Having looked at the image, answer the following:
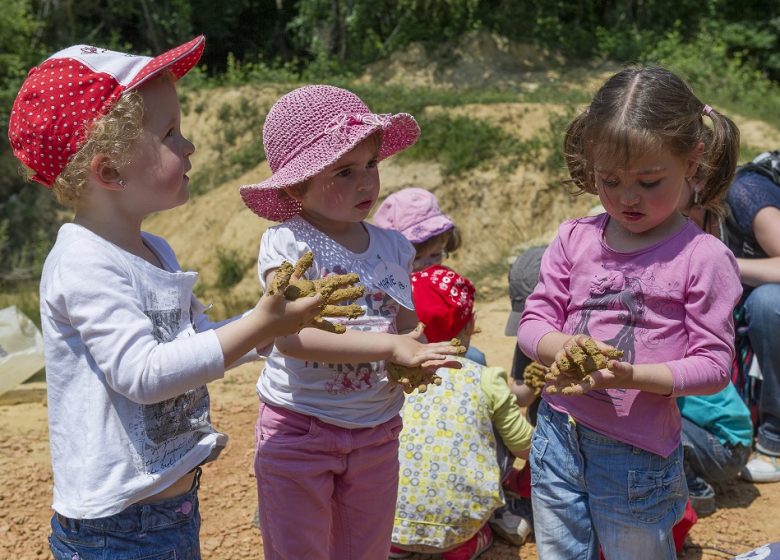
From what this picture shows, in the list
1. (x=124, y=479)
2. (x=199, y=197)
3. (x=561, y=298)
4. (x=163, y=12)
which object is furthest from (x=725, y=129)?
(x=163, y=12)

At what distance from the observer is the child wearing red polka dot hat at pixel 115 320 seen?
181 centimetres

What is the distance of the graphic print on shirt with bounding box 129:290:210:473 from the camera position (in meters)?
1.92

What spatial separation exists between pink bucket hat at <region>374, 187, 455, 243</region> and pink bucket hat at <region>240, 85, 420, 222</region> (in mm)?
1175

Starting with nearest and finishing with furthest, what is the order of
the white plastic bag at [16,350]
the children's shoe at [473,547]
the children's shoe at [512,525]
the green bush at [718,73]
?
the children's shoe at [473,547] → the children's shoe at [512,525] → the white plastic bag at [16,350] → the green bush at [718,73]

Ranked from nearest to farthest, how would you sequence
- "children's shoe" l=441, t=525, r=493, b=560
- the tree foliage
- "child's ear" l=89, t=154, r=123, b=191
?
"child's ear" l=89, t=154, r=123, b=191
"children's shoe" l=441, t=525, r=493, b=560
the tree foliage

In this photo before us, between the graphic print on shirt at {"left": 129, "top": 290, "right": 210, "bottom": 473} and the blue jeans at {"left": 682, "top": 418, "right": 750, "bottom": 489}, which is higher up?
the graphic print on shirt at {"left": 129, "top": 290, "right": 210, "bottom": 473}

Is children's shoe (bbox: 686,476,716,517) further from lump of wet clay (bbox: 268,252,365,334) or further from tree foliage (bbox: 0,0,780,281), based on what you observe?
tree foliage (bbox: 0,0,780,281)

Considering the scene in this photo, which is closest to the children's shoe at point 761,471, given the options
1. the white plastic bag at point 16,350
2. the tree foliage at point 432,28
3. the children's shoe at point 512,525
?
the children's shoe at point 512,525

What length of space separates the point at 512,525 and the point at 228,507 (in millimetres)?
1254

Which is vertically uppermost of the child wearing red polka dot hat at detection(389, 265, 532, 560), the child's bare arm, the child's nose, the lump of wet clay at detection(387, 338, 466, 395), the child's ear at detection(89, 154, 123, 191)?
the child's ear at detection(89, 154, 123, 191)

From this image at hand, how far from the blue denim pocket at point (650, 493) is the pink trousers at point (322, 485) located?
0.69 meters

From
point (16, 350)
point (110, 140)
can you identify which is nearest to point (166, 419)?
point (110, 140)

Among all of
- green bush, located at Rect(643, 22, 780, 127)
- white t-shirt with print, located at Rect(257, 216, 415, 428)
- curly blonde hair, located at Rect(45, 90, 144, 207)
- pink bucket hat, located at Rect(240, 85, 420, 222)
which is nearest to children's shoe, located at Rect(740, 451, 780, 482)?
white t-shirt with print, located at Rect(257, 216, 415, 428)

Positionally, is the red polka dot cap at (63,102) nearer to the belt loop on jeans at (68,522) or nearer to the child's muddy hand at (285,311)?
the child's muddy hand at (285,311)
